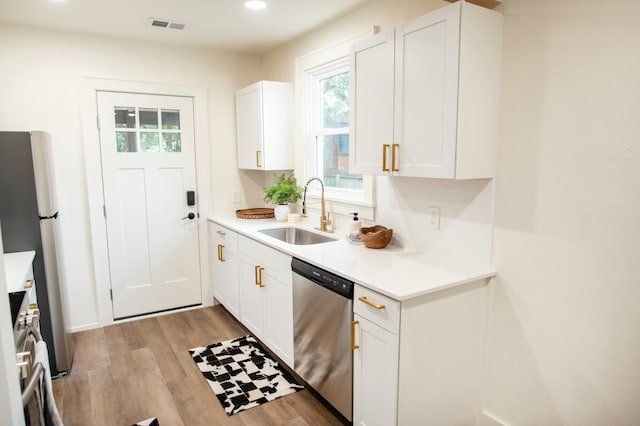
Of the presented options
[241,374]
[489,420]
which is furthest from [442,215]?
[241,374]

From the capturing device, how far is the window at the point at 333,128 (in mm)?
3193

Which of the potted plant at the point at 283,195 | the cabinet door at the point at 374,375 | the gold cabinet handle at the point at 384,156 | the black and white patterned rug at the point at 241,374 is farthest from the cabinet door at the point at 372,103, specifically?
the black and white patterned rug at the point at 241,374

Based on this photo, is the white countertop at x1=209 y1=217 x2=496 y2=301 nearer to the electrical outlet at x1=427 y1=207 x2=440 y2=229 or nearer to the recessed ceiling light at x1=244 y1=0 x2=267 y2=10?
the electrical outlet at x1=427 y1=207 x2=440 y2=229

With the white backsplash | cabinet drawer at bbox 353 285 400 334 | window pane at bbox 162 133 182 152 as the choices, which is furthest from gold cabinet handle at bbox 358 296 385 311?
window pane at bbox 162 133 182 152

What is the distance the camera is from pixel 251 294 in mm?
3174

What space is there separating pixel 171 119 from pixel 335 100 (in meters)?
1.59

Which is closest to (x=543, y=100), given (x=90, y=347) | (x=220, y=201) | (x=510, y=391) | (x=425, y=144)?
(x=425, y=144)

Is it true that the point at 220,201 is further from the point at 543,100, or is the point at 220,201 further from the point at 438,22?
the point at 543,100

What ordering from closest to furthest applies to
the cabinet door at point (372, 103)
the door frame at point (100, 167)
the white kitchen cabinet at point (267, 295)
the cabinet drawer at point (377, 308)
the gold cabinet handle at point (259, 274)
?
the cabinet drawer at point (377, 308) < the cabinet door at point (372, 103) < the white kitchen cabinet at point (267, 295) < the gold cabinet handle at point (259, 274) < the door frame at point (100, 167)

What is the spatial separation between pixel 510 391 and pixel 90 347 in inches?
121

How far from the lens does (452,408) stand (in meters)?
2.08

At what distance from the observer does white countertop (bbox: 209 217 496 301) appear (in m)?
1.85

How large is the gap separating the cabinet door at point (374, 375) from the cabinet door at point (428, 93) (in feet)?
2.71

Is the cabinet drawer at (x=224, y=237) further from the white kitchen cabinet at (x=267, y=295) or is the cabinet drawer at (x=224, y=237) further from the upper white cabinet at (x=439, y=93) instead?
the upper white cabinet at (x=439, y=93)
